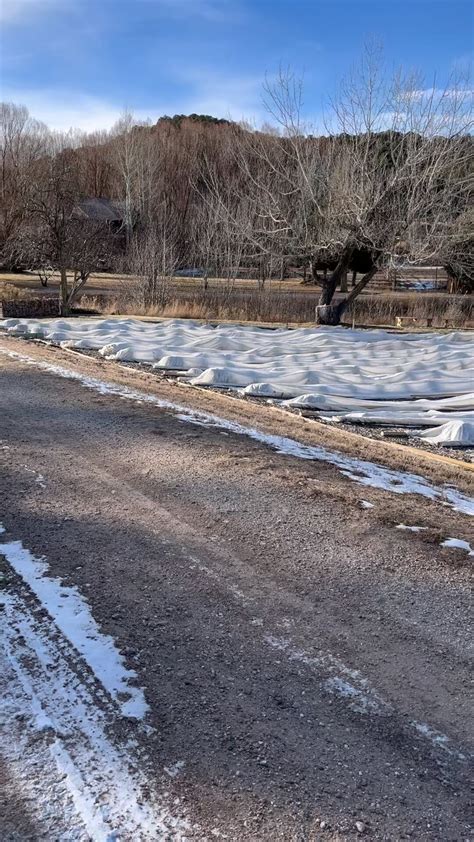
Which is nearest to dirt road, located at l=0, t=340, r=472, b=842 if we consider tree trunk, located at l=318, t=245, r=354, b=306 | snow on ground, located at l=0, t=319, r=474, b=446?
snow on ground, located at l=0, t=319, r=474, b=446

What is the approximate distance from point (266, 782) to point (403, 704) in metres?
0.67

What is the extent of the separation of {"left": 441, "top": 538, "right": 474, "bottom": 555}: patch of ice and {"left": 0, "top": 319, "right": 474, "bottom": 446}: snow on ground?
2411mm

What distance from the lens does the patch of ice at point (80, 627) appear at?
2.36 meters

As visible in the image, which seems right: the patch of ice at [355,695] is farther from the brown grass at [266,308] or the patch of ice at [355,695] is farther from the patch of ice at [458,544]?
the brown grass at [266,308]

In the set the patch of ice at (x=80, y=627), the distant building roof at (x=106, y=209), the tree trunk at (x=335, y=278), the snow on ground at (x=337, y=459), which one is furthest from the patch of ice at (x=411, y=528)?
the distant building roof at (x=106, y=209)

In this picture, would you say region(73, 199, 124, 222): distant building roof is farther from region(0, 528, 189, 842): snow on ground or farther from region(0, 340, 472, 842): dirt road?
region(0, 528, 189, 842): snow on ground

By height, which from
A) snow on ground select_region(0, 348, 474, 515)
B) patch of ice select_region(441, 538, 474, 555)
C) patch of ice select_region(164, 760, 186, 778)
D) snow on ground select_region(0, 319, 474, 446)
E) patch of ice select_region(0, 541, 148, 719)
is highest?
snow on ground select_region(0, 319, 474, 446)

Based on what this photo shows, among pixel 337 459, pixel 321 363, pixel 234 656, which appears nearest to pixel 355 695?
pixel 234 656

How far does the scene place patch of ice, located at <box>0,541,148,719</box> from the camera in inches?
93.0

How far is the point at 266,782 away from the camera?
198cm

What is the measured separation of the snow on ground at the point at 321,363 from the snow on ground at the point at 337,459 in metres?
1.18

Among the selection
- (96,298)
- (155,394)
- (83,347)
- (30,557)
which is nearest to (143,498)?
(30,557)

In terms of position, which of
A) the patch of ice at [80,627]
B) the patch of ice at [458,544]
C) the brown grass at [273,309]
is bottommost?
the patch of ice at [80,627]

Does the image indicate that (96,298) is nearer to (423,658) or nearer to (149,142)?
(423,658)
